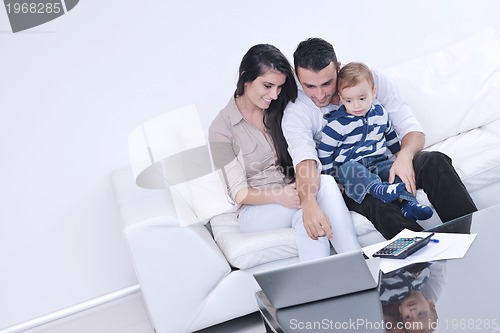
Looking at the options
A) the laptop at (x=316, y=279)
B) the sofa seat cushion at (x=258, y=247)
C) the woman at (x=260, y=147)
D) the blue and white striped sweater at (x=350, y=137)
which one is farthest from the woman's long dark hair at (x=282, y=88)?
the laptop at (x=316, y=279)

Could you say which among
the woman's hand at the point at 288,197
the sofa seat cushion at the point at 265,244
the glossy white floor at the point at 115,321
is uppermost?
the woman's hand at the point at 288,197

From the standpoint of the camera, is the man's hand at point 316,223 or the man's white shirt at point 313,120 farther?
the man's white shirt at point 313,120

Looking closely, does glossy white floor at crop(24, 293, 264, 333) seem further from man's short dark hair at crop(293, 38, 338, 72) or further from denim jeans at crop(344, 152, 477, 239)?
man's short dark hair at crop(293, 38, 338, 72)

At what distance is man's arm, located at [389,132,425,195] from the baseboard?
4.71 feet

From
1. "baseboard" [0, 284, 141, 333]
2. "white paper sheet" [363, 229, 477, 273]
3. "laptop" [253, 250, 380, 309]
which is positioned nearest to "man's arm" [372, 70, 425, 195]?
"white paper sheet" [363, 229, 477, 273]

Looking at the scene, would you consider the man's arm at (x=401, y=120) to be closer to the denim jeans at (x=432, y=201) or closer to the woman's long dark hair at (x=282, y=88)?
the denim jeans at (x=432, y=201)

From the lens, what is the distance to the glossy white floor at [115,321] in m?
2.76

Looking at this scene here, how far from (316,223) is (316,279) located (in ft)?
2.35

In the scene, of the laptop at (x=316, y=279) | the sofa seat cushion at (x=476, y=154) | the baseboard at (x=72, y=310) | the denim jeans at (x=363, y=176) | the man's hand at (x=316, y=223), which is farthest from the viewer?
the baseboard at (x=72, y=310)

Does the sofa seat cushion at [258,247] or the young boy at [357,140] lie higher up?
the young boy at [357,140]

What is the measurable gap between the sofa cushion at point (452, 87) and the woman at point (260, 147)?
71 centimetres

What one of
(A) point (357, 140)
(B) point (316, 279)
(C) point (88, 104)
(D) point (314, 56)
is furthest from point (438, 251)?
(C) point (88, 104)

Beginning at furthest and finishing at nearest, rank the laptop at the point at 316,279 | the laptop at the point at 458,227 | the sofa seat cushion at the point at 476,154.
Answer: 1. the sofa seat cushion at the point at 476,154
2. the laptop at the point at 458,227
3. the laptop at the point at 316,279

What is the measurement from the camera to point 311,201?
250 centimetres
